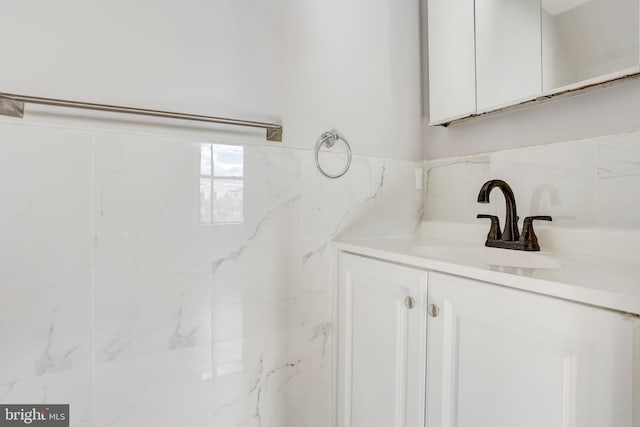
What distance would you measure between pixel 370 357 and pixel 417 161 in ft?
2.88

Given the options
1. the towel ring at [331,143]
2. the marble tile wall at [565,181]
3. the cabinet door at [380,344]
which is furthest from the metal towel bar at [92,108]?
the marble tile wall at [565,181]

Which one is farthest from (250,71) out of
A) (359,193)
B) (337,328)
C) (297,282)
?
(337,328)

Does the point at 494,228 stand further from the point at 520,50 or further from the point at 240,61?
the point at 240,61

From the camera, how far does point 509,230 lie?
112 cm

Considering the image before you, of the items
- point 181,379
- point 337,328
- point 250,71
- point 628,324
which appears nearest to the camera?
point 628,324

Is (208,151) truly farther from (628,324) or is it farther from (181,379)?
(628,324)

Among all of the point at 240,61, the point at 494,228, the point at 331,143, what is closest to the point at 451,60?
the point at 331,143

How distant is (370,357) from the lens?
3.59 feet

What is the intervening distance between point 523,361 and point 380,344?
453 millimetres

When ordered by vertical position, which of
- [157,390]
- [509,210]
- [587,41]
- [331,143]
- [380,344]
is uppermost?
[587,41]

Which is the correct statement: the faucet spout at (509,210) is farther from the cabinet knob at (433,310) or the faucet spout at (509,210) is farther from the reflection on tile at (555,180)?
the cabinet knob at (433,310)

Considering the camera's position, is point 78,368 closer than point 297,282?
Yes

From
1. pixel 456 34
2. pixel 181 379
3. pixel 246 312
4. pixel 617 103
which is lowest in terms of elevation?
pixel 181 379

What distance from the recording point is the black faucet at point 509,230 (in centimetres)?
106
